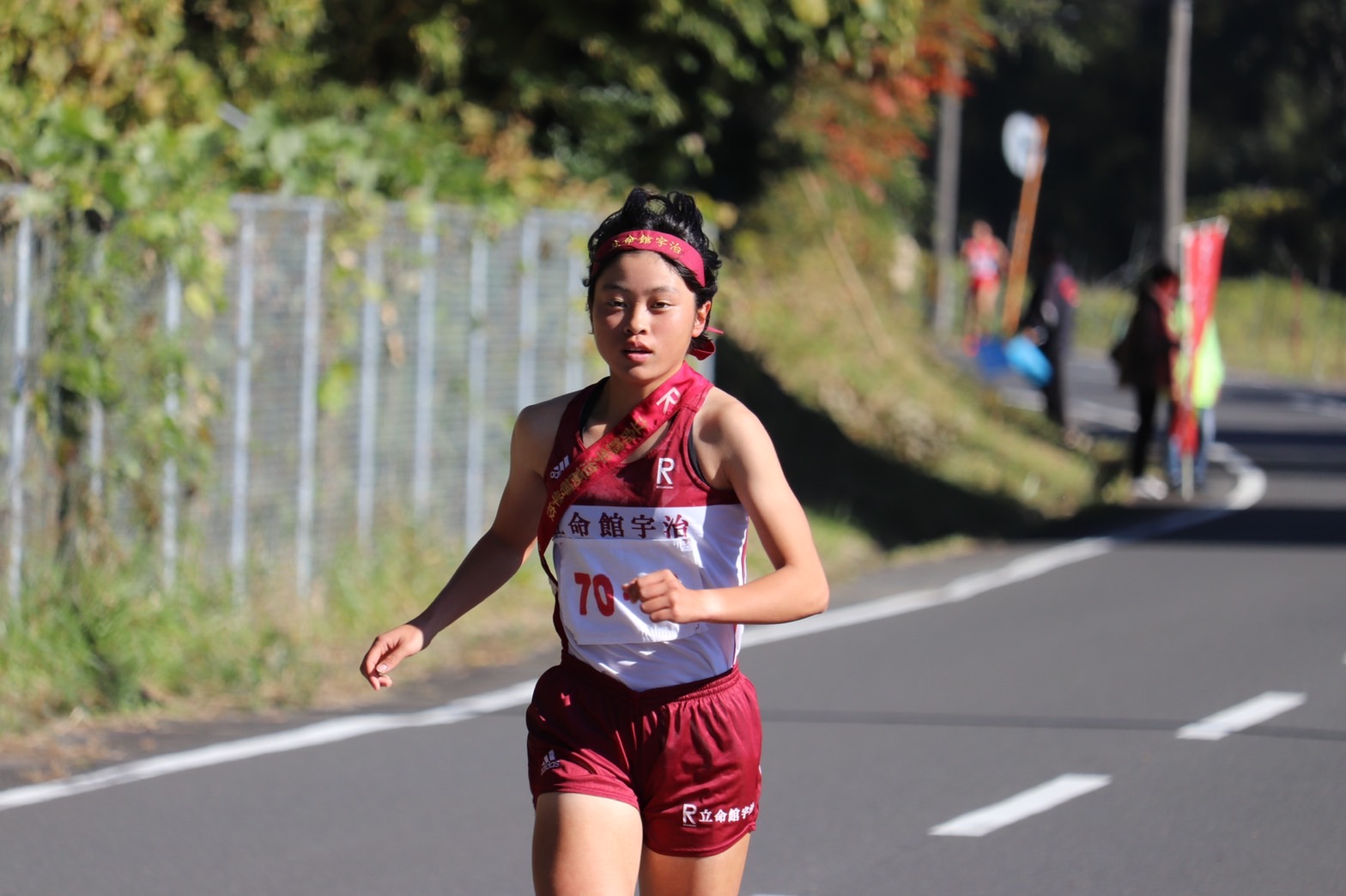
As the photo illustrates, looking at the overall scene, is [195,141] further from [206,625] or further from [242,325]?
[206,625]

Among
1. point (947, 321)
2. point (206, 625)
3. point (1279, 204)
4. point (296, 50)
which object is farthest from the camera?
point (1279, 204)

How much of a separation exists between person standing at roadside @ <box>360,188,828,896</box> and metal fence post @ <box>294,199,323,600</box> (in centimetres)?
629

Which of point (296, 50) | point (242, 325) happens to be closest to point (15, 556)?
point (242, 325)

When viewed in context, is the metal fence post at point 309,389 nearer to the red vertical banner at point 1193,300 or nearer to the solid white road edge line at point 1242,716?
the solid white road edge line at point 1242,716

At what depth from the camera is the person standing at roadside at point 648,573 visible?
157 inches

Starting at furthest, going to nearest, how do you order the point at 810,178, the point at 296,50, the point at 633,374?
the point at 810,178 < the point at 296,50 < the point at 633,374

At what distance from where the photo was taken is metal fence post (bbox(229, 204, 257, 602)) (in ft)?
32.4

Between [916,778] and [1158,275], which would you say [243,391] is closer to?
[916,778]

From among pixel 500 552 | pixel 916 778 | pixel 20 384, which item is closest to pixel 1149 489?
pixel 916 778

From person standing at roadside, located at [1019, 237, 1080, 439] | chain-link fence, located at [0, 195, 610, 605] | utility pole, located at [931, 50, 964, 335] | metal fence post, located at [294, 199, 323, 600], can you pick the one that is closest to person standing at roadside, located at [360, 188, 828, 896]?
chain-link fence, located at [0, 195, 610, 605]

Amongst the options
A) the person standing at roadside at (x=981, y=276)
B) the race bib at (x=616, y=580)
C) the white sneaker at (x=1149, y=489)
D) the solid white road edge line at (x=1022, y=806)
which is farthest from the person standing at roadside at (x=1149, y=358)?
the person standing at roadside at (x=981, y=276)

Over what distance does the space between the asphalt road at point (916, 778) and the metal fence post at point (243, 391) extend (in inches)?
55.5

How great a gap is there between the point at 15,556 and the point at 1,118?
2082mm

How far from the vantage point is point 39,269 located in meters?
8.85
